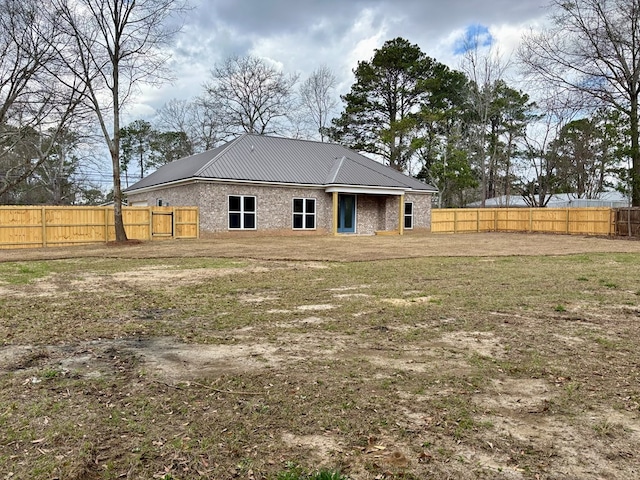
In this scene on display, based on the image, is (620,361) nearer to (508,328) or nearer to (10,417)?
(508,328)

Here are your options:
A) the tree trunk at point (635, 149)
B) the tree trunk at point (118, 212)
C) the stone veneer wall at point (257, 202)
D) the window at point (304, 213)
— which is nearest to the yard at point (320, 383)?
the tree trunk at point (118, 212)

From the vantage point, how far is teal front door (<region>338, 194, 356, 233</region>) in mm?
23812

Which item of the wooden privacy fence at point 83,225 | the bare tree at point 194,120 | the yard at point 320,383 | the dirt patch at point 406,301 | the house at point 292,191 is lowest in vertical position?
the yard at point 320,383

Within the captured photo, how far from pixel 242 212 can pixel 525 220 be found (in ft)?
56.1

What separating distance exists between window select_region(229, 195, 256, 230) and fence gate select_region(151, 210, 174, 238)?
2651 mm

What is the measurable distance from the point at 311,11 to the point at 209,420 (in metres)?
16.5

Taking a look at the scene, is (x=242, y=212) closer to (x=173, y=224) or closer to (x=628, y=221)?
(x=173, y=224)

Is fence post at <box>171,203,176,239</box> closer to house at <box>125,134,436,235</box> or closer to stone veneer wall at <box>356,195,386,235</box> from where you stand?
house at <box>125,134,436,235</box>

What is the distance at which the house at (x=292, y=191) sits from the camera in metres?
20.7

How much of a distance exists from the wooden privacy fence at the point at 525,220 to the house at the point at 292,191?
1.55 m

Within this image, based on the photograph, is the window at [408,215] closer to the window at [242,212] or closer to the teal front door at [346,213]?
the teal front door at [346,213]

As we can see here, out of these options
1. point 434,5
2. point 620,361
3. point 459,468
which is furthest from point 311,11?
point 459,468

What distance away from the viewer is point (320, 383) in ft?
11.0

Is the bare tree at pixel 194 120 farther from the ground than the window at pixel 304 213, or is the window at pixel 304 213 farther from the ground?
the bare tree at pixel 194 120
